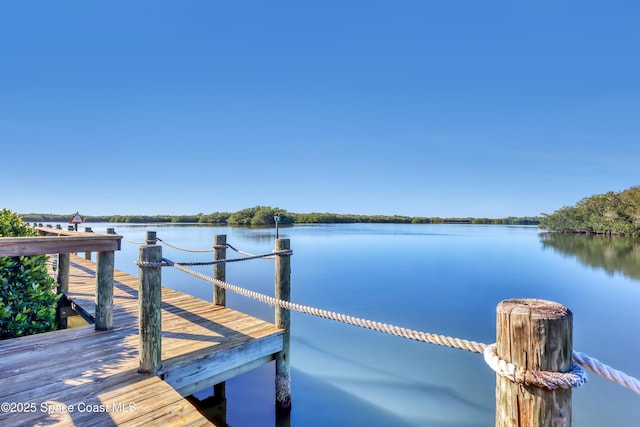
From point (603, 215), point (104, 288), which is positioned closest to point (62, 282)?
point (104, 288)

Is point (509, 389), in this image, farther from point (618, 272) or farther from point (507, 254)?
point (507, 254)

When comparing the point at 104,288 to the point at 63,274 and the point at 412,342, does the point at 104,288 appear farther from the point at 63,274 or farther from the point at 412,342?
the point at 412,342

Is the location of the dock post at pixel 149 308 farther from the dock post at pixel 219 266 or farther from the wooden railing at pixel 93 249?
the dock post at pixel 219 266

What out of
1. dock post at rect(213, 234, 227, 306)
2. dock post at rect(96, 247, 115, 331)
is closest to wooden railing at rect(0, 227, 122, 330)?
dock post at rect(96, 247, 115, 331)

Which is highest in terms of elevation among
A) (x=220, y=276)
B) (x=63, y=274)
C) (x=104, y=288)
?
A: (x=104, y=288)

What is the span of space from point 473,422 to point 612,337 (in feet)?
18.5

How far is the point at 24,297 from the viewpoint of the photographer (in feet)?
12.3

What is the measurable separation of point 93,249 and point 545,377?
3.86 m

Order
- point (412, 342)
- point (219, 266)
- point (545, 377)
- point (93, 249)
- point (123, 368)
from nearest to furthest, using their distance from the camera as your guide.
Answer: point (545, 377) → point (123, 368) → point (93, 249) → point (219, 266) → point (412, 342)

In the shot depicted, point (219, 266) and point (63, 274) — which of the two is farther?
point (63, 274)

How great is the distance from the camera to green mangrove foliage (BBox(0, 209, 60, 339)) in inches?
140

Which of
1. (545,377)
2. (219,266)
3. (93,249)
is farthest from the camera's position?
(219,266)

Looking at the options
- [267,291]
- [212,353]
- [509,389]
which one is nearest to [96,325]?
[212,353]

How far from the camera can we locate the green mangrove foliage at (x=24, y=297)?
356cm
